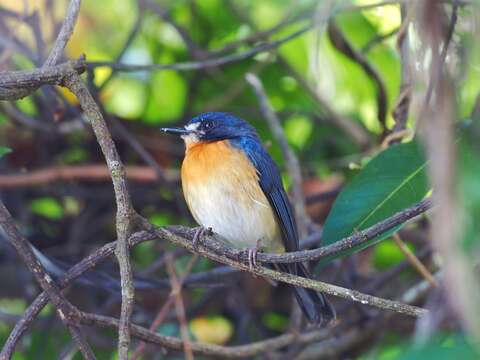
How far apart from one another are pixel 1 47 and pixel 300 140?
236 cm

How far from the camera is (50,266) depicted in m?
4.23

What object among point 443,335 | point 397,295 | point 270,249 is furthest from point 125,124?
point 443,335

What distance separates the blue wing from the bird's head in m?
0.20

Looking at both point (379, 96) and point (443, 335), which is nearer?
point (443, 335)

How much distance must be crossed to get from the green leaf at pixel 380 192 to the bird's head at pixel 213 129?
5.18ft

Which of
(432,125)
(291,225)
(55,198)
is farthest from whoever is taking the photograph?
(55,198)

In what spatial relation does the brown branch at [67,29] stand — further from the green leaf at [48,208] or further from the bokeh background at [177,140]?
the green leaf at [48,208]

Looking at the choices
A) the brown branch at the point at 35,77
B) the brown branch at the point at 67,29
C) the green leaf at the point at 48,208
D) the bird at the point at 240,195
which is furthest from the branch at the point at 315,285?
the green leaf at the point at 48,208

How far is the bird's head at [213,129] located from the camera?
5.14m

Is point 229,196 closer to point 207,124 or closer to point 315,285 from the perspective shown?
point 207,124

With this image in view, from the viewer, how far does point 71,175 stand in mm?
5660

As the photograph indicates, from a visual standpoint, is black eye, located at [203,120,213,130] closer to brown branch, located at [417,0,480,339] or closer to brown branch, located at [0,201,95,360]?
brown branch, located at [0,201,95,360]

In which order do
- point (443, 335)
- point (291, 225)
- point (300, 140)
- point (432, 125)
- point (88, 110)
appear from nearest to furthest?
1. point (432, 125)
2. point (443, 335)
3. point (88, 110)
4. point (291, 225)
5. point (300, 140)

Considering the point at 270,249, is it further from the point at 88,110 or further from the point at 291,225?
the point at 88,110
